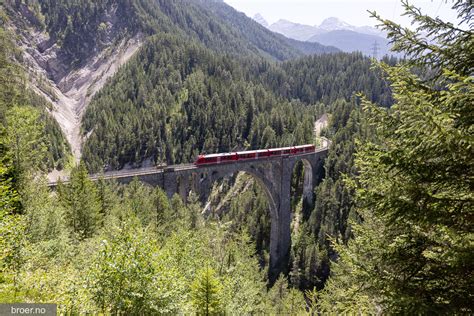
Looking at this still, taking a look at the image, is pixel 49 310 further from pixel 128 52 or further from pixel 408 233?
pixel 128 52

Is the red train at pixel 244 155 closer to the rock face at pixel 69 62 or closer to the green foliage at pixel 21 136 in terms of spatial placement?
the green foliage at pixel 21 136

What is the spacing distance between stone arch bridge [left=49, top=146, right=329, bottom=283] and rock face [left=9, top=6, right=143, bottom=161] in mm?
122043

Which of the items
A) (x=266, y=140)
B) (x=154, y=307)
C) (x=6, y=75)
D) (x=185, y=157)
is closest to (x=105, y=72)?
(x=185, y=157)

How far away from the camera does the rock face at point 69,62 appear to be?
541ft

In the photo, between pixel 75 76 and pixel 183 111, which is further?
pixel 75 76

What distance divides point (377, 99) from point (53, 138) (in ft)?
477

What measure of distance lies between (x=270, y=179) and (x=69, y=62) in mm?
170584

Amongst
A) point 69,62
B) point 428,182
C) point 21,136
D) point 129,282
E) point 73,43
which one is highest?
point 73,43

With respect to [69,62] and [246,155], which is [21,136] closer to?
[246,155]

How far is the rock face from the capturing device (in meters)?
165

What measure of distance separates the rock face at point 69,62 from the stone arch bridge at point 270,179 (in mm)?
122043

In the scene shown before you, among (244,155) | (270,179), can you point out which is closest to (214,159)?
(244,155)

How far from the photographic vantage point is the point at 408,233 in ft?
25.9

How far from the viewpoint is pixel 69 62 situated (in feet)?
611
